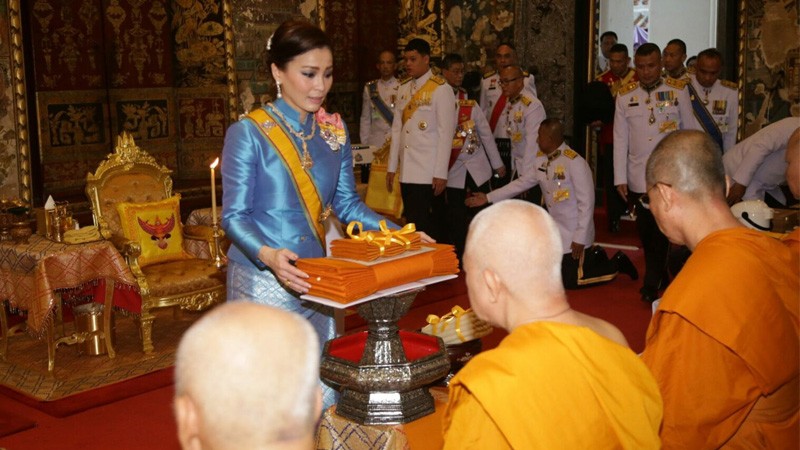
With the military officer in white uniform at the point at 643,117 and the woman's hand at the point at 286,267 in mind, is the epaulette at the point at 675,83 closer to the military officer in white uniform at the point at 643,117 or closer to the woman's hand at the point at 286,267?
the military officer in white uniform at the point at 643,117

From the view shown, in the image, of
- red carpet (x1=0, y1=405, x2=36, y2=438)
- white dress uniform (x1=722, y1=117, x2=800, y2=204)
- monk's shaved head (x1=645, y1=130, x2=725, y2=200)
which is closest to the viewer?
monk's shaved head (x1=645, y1=130, x2=725, y2=200)

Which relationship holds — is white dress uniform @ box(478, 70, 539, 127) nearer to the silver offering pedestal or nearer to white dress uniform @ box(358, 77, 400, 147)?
white dress uniform @ box(358, 77, 400, 147)

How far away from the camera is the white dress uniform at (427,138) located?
23.4 feet

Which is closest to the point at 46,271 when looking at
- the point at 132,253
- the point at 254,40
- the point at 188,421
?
the point at 132,253

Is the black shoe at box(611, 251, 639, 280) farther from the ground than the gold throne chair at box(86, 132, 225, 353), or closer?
closer

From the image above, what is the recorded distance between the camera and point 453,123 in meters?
7.20

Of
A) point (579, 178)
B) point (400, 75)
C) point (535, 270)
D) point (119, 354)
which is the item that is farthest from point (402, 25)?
point (535, 270)

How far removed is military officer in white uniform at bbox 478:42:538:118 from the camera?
8.62 metres

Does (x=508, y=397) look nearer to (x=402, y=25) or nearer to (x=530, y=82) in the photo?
(x=530, y=82)

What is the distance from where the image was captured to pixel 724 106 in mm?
7824

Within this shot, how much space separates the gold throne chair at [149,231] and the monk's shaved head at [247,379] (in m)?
4.09

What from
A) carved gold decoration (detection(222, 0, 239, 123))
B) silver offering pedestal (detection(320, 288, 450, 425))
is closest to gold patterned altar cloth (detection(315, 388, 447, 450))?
silver offering pedestal (detection(320, 288, 450, 425))

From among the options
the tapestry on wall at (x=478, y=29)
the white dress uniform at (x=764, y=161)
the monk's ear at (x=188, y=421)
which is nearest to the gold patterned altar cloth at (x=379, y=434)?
the monk's ear at (x=188, y=421)

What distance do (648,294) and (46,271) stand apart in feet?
12.4
